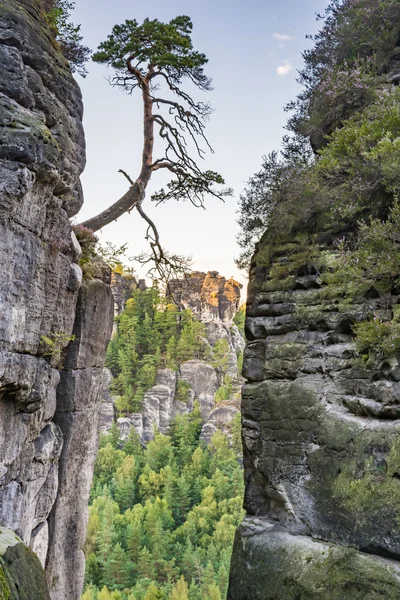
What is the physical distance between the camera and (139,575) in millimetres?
24594

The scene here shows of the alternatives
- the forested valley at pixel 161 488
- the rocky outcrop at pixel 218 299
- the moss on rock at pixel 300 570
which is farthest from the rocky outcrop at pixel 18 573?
the rocky outcrop at pixel 218 299

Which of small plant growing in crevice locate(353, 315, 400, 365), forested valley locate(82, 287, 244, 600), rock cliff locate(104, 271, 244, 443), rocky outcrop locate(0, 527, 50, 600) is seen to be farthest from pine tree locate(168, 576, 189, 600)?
rock cliff locate(104, 271, 244, 443)

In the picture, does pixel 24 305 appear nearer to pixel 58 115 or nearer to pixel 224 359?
pixel 58 115

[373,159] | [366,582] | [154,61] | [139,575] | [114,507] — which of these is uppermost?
[154,61]

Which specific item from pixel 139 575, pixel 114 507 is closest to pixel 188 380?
pixel 114 507

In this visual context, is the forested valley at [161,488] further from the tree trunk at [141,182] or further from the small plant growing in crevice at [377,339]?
the small plant growing in crevice at [377,339]

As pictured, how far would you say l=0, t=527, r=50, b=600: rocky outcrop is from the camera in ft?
10.2

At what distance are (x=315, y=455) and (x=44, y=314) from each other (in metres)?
4.31

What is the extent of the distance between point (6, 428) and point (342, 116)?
632 centimetres

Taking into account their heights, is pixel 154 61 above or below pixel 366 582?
above

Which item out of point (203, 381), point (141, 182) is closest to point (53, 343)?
point (141, 182)

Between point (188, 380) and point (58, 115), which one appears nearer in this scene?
point (58, 115)

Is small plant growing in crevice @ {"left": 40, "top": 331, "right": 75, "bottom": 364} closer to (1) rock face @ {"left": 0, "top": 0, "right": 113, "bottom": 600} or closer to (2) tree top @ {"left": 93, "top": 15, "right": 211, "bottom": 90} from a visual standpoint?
(1) rock face @ {"left": 0, "top": 0, "right": 113, "bottom": 600}

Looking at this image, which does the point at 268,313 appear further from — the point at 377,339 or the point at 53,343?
the point at 53,343
